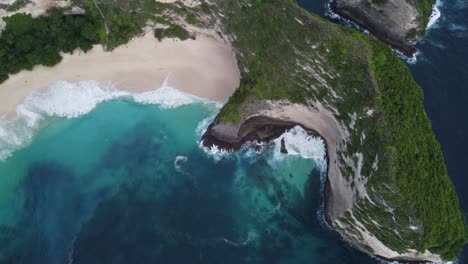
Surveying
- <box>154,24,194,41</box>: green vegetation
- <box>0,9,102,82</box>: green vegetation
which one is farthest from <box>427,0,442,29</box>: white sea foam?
<box>0,9,102,82</box>: green vegetation

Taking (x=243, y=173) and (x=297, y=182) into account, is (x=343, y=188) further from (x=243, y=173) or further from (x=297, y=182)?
(x=243, y=173)

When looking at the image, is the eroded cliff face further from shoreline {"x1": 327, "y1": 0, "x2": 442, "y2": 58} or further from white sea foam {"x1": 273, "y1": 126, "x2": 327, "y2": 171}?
shoreline {"x1": 327, "y1": 0, "x2": 442, "y2": 58}

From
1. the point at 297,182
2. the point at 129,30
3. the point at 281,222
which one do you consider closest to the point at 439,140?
the point at 297,182

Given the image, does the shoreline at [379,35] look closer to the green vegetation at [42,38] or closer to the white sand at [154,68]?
the white sand at [154,68]

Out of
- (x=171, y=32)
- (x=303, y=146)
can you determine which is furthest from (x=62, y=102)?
(x=303, y=146)

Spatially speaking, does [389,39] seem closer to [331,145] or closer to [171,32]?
[331,145]
